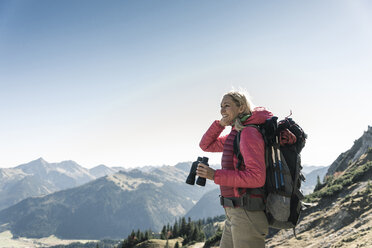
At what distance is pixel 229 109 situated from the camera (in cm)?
512

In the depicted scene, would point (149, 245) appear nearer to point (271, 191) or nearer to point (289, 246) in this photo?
point (289, 246)

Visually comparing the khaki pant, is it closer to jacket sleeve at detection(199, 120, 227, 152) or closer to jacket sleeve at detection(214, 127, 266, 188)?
jacket sleeve at detection(214, 127, 266, 188)

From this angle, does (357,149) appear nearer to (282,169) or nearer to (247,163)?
(282,169)

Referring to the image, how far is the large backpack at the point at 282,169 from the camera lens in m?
4.42

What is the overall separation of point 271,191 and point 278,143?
0.88 m

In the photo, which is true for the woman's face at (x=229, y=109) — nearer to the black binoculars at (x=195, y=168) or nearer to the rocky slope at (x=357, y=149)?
the black binoculars at (x=195, y=168)

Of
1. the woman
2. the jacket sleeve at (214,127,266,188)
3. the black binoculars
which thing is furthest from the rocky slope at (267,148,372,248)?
the black binoculars

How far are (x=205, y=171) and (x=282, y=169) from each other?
4.50 feet

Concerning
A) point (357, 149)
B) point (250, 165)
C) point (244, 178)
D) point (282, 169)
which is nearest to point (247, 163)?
point (250, 165)

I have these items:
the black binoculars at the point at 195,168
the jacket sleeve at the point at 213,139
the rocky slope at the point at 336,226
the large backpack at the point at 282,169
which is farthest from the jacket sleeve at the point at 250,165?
the rocky slope at the point at 336,226

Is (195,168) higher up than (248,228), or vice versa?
(195,168)

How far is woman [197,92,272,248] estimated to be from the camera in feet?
14.1

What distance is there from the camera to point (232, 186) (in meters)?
4.49

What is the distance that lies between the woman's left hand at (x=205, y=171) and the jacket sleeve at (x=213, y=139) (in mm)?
1388
